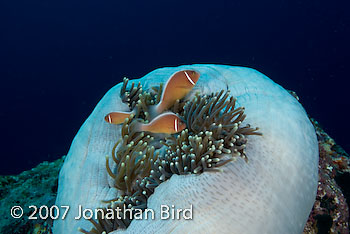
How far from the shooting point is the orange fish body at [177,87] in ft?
5.95

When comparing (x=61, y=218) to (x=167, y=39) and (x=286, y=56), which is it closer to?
(x=286, y=56)

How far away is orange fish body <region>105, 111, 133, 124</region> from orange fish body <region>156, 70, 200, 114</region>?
0.24 m

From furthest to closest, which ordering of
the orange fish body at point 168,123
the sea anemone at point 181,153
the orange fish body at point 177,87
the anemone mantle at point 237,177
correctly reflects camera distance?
1. the orange fish body at point 177,87
2. the orange fish body at point 168,123
3. the sea anemone at point 181,153
4. the anemone mantle at point 237,177

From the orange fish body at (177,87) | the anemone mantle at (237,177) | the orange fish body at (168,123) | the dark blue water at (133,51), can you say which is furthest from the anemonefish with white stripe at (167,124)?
the dark blue water at (133,51)

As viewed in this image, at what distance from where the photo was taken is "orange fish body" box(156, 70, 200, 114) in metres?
1.81

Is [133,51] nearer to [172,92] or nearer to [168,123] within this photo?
[172,92]

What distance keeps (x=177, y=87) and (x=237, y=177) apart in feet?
2.44

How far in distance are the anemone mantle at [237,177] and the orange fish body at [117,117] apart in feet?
0.30

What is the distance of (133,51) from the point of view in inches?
1051

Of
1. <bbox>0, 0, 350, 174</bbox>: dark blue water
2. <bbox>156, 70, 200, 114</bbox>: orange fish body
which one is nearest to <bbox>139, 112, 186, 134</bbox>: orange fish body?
<bbox>156, 70, 200, 114</bbox>: orange fish body

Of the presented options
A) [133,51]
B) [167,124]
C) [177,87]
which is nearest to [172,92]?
[177,87]

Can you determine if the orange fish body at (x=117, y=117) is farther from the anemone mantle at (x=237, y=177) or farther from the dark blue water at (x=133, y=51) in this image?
the dark blue water at (x=133, y=51)

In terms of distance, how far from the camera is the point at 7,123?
18.2 meters

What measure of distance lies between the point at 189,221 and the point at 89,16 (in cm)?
2906
